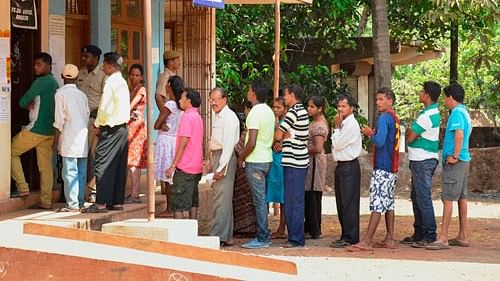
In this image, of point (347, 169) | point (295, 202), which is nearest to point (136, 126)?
point (295, 202)

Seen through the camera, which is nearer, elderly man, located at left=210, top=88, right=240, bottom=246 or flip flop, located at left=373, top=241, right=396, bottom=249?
elderly man, located at left=210, top=88, right=240, bottom=246

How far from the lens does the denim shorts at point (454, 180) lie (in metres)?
11.0

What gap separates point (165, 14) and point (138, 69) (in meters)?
4.39

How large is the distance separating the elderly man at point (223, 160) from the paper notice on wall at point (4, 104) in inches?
81.2

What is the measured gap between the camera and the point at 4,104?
10.4 metres

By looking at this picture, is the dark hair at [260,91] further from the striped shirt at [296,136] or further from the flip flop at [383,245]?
the flip flop at [383,245]

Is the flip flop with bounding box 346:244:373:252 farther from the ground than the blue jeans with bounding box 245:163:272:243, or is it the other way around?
the blue jeans with bounding box 245:163:272:243

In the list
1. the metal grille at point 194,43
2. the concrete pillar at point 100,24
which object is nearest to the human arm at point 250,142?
the concrete pillar at point 100,24

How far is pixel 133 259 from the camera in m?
6.23

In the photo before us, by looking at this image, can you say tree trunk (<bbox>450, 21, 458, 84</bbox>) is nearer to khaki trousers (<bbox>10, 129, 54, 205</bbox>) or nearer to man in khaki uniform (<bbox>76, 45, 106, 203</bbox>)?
man in khaki uniform (<bbox>76, 45, 106, 203</bbox>)

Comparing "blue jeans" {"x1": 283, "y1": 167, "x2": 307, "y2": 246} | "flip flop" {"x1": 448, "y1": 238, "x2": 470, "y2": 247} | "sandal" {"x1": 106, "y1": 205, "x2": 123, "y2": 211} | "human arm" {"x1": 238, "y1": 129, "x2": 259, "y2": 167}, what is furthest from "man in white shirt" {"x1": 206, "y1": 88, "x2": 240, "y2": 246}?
Answer: "flip flop" {"x1": 448, "y1": 238, "x2": 470, "y2": 247}

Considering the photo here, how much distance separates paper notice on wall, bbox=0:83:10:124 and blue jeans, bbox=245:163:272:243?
2487 millimetres

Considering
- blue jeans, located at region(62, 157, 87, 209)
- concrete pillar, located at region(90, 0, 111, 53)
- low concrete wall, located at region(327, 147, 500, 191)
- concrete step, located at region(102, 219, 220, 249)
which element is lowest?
low concrete wall, located at region(327, 147, 500, 191)

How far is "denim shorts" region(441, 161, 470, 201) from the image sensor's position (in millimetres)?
10961
